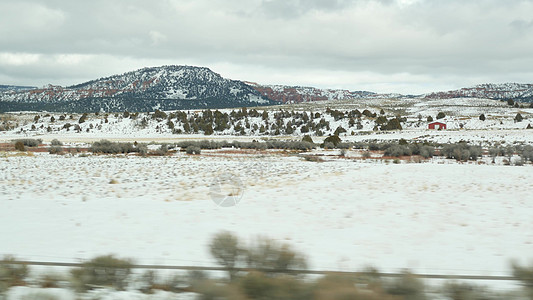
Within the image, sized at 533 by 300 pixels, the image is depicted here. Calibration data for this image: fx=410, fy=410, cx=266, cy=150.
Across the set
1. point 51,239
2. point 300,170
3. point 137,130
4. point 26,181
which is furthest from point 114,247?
point 137,130

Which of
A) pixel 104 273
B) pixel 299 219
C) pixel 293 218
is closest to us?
pixel 104 273

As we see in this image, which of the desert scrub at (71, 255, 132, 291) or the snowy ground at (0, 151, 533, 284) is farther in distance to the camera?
the snowy ground at (0, 151, 533, 284)

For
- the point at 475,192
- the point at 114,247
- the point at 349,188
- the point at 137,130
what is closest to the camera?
the point at 114,247

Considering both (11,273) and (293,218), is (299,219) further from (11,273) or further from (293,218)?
(11,273)

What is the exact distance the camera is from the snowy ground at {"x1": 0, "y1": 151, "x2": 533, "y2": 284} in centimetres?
724

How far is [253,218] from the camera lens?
403 inches

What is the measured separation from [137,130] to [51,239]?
77330 millimetres

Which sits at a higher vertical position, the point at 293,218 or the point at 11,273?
the point at 11,273

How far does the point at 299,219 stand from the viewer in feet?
33.0

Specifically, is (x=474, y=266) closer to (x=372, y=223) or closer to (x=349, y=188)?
(x=372, y=223)

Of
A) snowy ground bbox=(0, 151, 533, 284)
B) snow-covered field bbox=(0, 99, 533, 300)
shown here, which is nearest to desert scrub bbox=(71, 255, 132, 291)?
snow-covered field bbox=(0, 99, 533, 300)

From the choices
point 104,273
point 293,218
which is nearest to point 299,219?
point 293,218

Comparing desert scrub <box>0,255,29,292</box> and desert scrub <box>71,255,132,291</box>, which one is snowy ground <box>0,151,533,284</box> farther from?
→ desert scrub <box>71,255,132,291</box>

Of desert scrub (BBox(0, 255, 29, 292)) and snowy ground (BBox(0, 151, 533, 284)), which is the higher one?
desert scrub (BBox(0, 255, 29, 292))
